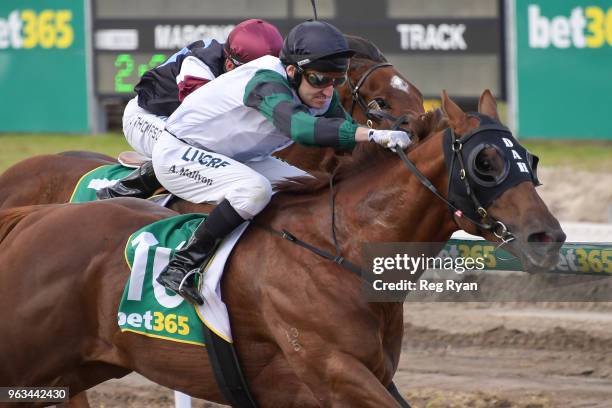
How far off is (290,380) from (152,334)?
1.94 feet

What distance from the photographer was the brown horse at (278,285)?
14.2 feet

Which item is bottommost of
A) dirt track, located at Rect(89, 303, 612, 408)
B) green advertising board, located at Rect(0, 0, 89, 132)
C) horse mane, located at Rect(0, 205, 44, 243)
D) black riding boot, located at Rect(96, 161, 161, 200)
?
dirt track, located at Rect(89, 303, 612, 408)

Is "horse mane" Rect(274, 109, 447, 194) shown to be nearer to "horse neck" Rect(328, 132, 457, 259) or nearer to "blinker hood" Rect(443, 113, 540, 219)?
"horse neck" Rect(328, 132, 457, 259)

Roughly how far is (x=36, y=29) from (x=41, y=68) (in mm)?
479

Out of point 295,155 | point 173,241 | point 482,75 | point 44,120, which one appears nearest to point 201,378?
point 173,241

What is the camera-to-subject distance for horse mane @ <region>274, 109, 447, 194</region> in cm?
447

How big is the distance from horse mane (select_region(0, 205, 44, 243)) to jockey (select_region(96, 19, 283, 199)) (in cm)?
86

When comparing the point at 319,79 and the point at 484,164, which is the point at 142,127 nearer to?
the point at 319,79

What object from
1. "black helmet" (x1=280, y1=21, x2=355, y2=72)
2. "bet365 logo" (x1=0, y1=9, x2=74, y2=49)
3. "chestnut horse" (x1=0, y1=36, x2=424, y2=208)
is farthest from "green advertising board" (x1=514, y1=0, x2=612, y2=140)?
"black helmet" (x1=280, y1=21, x2=355, y2=72)

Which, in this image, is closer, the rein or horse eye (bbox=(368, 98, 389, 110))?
the rein

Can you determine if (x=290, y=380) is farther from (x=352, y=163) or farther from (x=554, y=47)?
(x=554, y=47)

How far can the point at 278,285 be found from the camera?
4.52 metres

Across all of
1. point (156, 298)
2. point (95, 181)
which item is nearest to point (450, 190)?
point (156, 298)

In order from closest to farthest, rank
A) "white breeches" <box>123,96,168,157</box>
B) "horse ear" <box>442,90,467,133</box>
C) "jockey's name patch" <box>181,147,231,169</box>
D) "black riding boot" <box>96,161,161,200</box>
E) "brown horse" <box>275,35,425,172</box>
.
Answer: "horse ear" <box>442,90,467,133</box> < "jockey's name patch" <box>181,147,231,169</box> < "black riding boot" <box>96,161,161,200</box> < "brown horse" <box>275,35,425,172</box> < "white breeches" <box>123,96,168,157</box>
